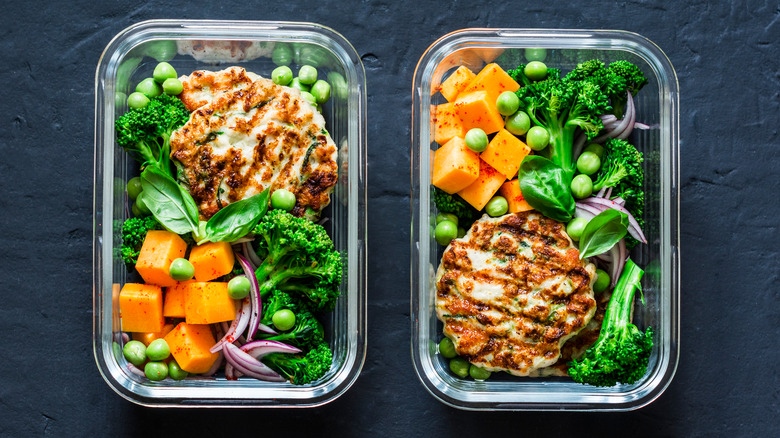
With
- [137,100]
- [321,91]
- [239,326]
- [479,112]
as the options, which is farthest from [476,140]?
[137,100]

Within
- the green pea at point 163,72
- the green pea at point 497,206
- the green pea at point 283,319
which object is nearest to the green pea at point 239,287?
the green pea at point 283,319

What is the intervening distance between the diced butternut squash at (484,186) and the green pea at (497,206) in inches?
1.0

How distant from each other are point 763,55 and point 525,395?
Answer: 2.09 meters

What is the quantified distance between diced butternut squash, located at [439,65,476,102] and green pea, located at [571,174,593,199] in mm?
660

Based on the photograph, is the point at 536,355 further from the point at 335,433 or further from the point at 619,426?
the point at 335,433

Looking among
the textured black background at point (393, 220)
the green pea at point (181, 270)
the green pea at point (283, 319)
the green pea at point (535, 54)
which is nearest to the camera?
the green pea at point (181, 270)

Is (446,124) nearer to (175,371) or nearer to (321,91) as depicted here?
(321,91)

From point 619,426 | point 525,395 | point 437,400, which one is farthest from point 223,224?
point 619,426

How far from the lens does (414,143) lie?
3.07 metres

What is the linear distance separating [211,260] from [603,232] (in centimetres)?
168

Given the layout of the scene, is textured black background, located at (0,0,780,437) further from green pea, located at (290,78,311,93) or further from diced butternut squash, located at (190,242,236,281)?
diced butternut squash, located at (190,242,236,281)

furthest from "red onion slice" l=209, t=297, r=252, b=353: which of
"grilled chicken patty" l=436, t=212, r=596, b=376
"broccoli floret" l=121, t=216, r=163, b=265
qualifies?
"grilled chicken patty" l=436, t=212, r=596, b=376

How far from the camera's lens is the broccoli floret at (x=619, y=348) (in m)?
2.95

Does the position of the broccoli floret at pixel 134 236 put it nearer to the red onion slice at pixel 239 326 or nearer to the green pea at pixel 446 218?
the red onion slice at pixel 239 326
